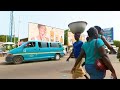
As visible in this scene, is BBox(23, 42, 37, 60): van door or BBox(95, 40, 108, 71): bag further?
BBox(23, 42, 37, 60): van door

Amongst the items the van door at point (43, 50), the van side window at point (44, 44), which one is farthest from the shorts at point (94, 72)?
the van side window at point (44, 44)

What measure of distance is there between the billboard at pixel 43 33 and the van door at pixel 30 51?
16.8m

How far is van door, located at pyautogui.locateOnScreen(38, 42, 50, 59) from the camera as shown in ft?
50.5

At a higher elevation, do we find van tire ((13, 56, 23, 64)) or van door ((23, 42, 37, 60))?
van door ((23, 42, 37, 60))

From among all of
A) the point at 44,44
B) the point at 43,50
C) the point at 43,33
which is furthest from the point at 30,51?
the point at 43,33

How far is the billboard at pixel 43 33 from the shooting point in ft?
105

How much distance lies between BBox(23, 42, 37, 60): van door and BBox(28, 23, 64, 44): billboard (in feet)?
Answer: 55.1

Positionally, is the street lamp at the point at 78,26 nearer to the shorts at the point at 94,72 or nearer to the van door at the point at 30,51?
the shorts at the point at 94,72

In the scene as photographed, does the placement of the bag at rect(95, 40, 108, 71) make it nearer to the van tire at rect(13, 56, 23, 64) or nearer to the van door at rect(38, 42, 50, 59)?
the van tire at rect(13, 56, 23, 64)

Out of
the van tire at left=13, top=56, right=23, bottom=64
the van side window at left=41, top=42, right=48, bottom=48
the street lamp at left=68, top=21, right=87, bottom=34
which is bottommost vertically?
the van tire at left=13, top=56, right=23, bottom=64

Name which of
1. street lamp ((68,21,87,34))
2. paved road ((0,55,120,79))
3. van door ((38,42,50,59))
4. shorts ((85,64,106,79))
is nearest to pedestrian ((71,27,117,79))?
shorts ((85,64,106,79))

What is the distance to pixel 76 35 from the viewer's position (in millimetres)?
4887
